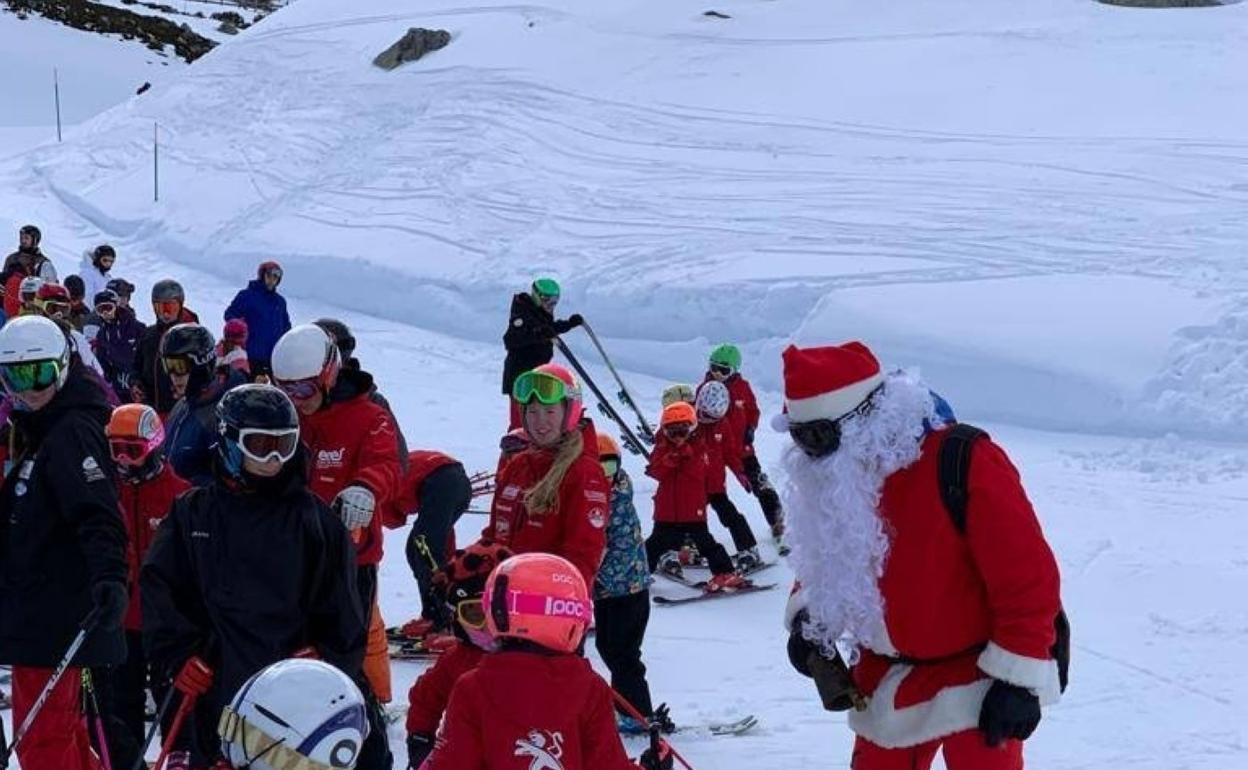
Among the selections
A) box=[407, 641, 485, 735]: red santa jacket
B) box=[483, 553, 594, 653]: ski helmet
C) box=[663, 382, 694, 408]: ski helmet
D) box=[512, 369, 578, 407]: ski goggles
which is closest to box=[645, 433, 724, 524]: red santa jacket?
box=[663, 382, 694, 408]: ski helmet

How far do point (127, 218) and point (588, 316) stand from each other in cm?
1022

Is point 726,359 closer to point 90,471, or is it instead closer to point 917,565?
point 90,471

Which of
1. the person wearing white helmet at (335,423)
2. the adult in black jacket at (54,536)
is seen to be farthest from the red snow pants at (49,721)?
the person wearing white helmet at (335,423)

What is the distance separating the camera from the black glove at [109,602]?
174 inches

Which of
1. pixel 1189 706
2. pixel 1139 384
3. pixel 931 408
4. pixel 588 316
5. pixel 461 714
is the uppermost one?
pixel 931 408

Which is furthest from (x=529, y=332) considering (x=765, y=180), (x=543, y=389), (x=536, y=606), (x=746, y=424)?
(x=765, y=180)

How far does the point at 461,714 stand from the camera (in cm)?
352

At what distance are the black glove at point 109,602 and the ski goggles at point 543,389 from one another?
4.65 feet

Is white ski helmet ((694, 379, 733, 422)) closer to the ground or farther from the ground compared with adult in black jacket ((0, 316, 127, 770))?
closer to the ground

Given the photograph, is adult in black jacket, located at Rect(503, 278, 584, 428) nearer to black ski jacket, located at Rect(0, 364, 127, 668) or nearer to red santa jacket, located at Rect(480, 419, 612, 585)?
red santa jacket, located at Rect(480, 419, 612, 585)

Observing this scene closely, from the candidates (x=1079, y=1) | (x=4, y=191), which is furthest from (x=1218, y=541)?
(x=4, y=191)

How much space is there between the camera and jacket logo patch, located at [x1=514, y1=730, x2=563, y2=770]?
11.4 ft

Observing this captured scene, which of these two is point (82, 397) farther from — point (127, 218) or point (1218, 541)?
point (127, 218)

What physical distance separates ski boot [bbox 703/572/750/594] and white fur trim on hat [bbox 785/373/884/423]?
4.76 m
